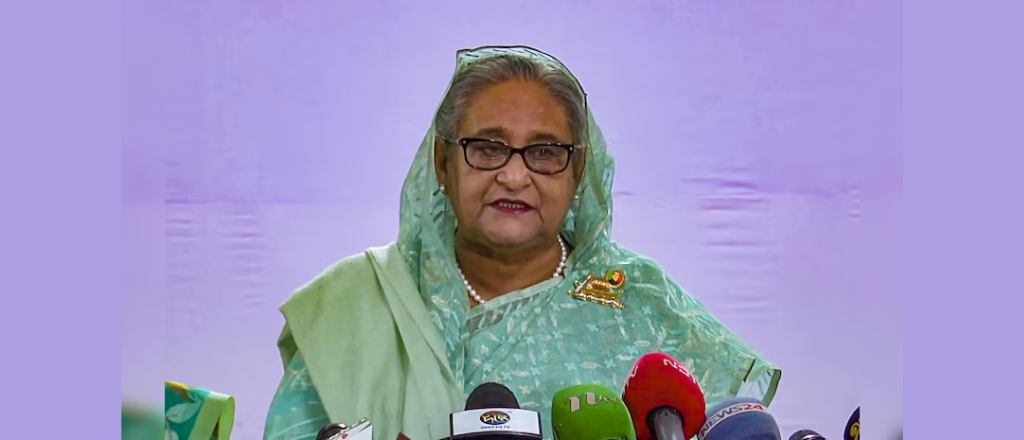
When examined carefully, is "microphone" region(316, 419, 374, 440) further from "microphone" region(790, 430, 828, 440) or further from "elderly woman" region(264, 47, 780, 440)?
"microphone" region(790, 430, 828, 440)

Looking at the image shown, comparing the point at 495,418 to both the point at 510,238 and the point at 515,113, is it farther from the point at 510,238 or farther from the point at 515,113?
the point at 515,113

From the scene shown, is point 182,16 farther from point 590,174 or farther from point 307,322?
point 590,174

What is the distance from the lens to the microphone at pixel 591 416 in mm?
2584

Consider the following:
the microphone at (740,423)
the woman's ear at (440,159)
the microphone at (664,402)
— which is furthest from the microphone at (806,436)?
the woman's ear at (440,159)

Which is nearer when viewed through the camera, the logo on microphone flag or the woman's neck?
the logo on microphone flag

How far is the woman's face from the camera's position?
3096 mm

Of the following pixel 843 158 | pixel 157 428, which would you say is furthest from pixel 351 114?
pixel 843 158

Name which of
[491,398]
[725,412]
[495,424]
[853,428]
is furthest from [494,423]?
[853,428]

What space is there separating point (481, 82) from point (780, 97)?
74cm

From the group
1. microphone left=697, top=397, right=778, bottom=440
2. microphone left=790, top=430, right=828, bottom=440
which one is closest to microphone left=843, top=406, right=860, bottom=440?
microphone left=790, top=430, right=828, bottom=440

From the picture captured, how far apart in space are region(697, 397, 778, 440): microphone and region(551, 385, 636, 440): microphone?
182 mm

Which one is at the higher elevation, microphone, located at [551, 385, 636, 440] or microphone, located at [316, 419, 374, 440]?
microphone, located at [551, 385, 636, 440]

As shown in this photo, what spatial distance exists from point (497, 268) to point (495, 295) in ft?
0.22

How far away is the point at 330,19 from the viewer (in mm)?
3137
